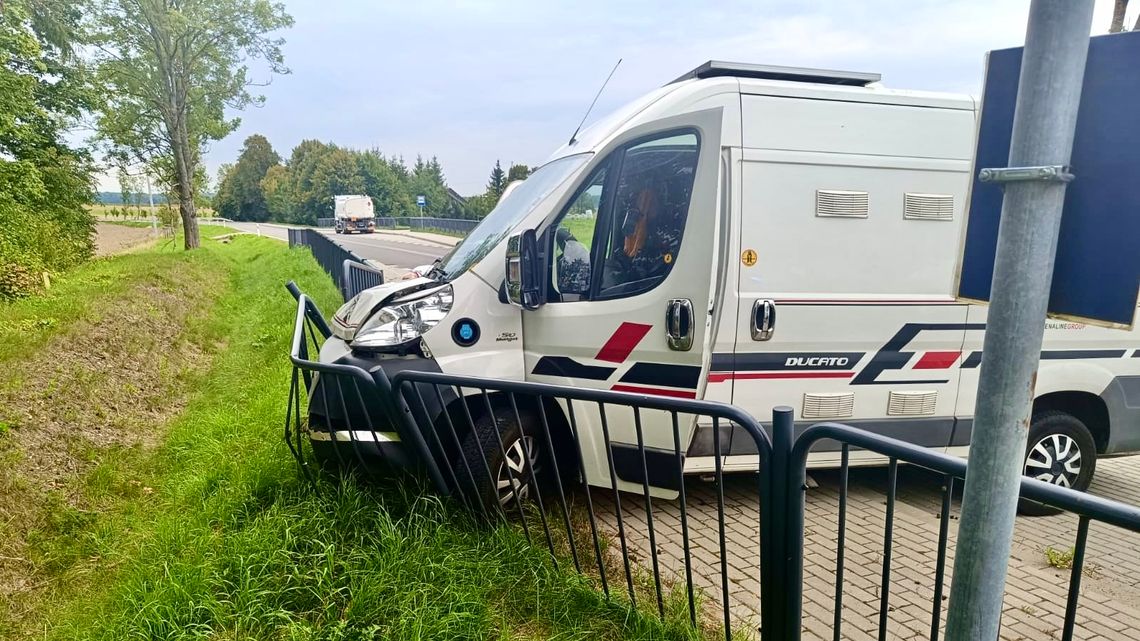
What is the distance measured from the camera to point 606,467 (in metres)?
3.94

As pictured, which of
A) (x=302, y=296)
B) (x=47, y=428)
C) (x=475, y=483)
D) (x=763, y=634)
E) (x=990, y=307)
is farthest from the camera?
(x=47, y=428)

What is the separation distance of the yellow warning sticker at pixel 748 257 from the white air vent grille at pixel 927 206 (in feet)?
3.24

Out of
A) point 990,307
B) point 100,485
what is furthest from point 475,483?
point 100,485

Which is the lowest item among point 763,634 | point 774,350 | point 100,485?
point 100,485

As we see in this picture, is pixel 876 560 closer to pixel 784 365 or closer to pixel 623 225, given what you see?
pixel 784 365

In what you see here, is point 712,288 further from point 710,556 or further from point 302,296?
point 302,296

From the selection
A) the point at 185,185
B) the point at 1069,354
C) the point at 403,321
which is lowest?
the point at 1069,354

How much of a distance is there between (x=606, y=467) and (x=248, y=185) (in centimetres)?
10890

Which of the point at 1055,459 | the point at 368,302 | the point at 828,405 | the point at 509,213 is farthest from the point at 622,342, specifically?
the point at 1055,459

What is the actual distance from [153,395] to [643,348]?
636 centimetres

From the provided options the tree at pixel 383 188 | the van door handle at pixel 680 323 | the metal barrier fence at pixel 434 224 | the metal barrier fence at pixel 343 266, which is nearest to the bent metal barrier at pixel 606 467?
the van door handle at pixel 680 323

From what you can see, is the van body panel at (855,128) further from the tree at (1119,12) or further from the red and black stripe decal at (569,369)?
the tree at (1119,12)

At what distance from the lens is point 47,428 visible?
577 cm

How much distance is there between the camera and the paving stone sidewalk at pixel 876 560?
3193 millimetres
